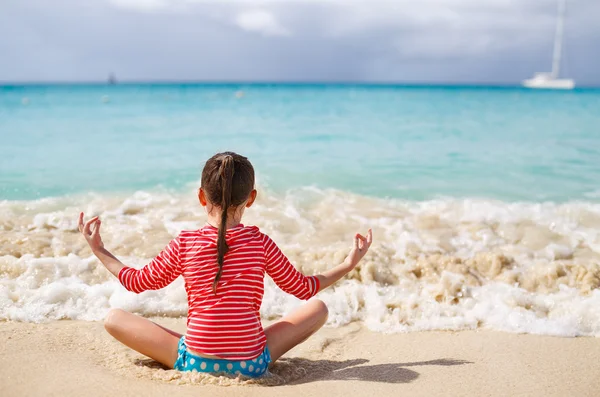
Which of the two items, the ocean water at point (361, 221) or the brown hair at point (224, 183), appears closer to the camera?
the brown hair at point (224, 183)

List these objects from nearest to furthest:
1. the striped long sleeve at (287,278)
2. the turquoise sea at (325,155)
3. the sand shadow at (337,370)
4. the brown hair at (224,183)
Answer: the brown hair at (224,183), the striped long sleeve at (287,278), the sand shadow at (337,370), the turquoise sea at (325,155)

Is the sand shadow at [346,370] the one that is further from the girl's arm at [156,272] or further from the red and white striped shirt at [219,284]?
the girl's arm at [156,272]

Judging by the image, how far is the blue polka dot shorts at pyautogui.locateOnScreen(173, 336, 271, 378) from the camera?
2783 mm

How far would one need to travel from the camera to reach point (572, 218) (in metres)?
6.84

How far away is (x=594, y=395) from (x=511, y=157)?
945 cm

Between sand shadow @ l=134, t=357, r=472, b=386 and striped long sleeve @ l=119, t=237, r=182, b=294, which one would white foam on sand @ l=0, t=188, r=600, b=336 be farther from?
striped long sleeve @ l=119, t=237, r=182, b=294

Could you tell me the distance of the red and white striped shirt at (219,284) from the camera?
2740 mm

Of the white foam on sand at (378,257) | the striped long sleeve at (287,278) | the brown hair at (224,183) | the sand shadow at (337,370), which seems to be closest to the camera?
the brown hair at (224,183)

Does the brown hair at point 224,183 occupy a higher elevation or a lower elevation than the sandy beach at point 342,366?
higher

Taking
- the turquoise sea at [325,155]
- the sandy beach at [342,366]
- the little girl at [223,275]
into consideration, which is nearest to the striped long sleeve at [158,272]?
the little girl at [223,275]

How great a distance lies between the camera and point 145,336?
9.76 feet

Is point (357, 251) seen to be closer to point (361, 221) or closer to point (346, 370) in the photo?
point (346, 370)

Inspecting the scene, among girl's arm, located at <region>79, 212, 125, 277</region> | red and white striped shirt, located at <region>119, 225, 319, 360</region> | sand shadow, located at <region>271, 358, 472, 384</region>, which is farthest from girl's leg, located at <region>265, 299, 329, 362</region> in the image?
girl's arm, located at <region>79, 212, 125, 277</region>

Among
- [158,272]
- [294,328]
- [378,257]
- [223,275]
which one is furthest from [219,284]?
A: [378,257]
